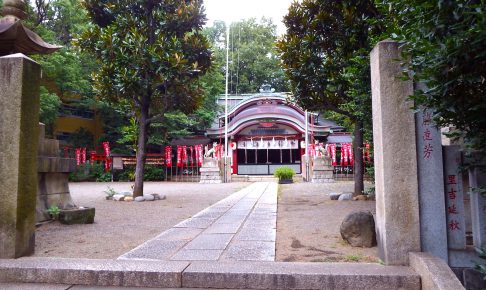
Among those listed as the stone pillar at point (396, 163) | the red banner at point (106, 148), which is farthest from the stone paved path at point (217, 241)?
the red banner at point (106, 148)

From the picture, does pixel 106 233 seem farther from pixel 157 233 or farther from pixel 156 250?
pixel 156 250

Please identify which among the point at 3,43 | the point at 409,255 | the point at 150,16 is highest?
the point at 150,16

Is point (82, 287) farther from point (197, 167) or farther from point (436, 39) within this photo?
point (197, 167)

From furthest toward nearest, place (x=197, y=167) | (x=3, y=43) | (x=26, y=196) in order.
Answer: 1. (x=197, y=167)
2. (x=3, y=43)
3. (x=26, y=196)

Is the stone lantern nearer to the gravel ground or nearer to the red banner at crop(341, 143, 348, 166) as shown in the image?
the gravel ground

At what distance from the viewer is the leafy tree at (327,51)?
857 cm

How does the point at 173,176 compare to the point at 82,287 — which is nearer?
the point at 82,287

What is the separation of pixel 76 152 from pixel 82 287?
22.1m

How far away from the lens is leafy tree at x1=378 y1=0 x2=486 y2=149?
225cm

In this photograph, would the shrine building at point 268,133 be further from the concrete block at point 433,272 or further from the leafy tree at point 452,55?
the leafy tree at point 452,55

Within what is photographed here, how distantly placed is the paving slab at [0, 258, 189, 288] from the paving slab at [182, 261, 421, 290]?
0.19m

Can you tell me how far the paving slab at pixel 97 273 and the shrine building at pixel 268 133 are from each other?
21.7m

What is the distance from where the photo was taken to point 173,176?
25.9 m

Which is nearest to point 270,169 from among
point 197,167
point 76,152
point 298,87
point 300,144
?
point 300,144
